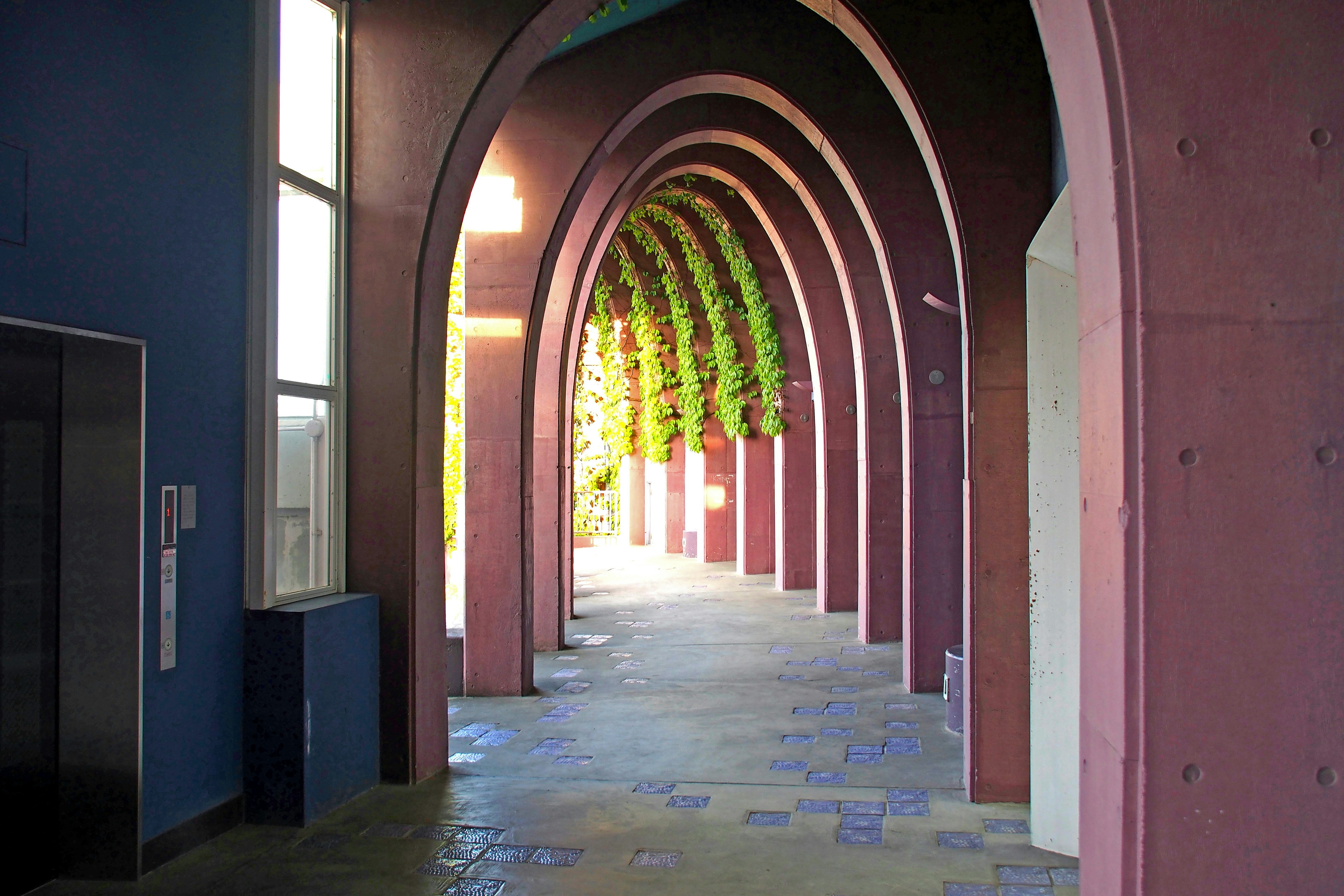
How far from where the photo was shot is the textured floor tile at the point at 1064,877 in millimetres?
4012

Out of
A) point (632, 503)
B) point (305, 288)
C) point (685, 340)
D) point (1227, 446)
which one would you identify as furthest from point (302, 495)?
point (632, 503)

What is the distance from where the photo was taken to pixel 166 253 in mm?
4297

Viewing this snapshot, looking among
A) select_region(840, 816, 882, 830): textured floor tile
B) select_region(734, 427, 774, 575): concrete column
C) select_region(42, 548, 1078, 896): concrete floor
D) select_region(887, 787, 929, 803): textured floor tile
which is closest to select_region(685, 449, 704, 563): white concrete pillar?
select_region(734, 427, 774, 575): concrete column

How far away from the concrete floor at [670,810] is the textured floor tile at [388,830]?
0.06ft

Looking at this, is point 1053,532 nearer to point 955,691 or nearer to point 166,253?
point 955,691

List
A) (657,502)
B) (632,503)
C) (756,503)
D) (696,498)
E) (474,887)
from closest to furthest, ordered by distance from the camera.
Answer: (474,887), (756,503), (696,498), (657,502), (632,503)

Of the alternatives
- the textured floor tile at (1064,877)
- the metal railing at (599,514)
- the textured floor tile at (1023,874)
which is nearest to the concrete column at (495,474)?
the textured floor tile at (1023,874)

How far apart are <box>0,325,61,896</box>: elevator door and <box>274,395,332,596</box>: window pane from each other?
1.13 m

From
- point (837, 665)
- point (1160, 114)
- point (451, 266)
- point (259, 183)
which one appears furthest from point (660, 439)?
point (1160, 114)

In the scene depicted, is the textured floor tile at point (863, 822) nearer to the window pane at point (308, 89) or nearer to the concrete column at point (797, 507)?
the window pane at point (308, 89)

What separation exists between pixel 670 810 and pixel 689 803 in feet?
0.52

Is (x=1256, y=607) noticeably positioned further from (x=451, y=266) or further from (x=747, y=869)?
(x=451, y=266)

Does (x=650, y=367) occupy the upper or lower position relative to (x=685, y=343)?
lower

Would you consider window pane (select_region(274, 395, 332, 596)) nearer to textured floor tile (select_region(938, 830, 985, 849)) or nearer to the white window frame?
the white window frame
